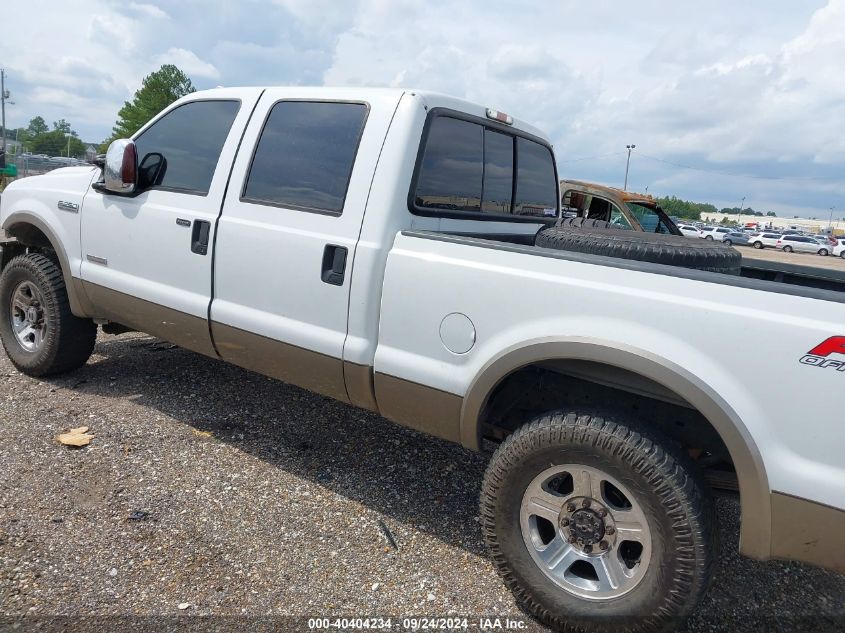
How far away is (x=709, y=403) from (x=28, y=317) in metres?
4.44

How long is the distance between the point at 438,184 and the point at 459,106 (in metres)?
0.43

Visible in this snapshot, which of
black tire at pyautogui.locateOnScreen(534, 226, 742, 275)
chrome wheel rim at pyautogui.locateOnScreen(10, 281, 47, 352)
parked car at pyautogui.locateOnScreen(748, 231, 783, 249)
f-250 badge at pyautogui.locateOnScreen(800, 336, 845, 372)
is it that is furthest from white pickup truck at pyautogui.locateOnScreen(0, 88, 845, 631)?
parked car at pyautogui.locateOnScreen(748, 231, 783, 249)

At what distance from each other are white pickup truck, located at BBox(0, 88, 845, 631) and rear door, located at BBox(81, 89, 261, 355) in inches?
0.6

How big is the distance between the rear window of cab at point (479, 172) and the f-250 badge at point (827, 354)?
1685 mm

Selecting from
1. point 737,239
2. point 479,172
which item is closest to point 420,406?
point 479,172

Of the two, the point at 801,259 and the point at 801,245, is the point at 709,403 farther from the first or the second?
the point at 801,245

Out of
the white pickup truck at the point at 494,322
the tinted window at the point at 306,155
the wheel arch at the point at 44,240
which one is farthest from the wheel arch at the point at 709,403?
the wheel arch at the point at 44,240

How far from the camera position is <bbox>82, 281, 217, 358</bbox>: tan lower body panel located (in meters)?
3.50

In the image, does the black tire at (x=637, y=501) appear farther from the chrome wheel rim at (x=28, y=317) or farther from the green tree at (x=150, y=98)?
the green tree at (x=150, y=98)

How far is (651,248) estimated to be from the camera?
2592 millimetres

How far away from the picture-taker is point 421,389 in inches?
106

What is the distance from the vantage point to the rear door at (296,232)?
291 centimetres

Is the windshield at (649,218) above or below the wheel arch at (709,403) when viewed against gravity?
above

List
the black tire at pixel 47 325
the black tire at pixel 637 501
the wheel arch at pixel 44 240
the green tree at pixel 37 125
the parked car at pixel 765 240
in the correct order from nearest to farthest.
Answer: the black tire at pixel 637 501 < the wheel arch at pixel 44 240 < the black tire at pixel 47 325 < the parked car at pixel 765 240 < the green tree at pixel 37 125
